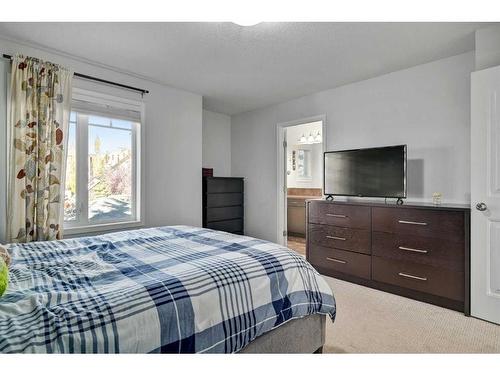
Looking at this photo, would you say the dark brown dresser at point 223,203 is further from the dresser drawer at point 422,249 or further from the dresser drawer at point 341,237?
the dresser drawer at point 422,249

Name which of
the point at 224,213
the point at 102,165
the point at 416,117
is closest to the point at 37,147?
the point at 102,165

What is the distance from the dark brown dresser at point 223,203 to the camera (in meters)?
4.26

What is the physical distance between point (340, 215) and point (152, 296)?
2.59 metres

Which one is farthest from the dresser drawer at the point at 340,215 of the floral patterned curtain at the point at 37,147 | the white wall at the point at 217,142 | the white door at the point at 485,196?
the floral patterned curtain at the point at 37,147

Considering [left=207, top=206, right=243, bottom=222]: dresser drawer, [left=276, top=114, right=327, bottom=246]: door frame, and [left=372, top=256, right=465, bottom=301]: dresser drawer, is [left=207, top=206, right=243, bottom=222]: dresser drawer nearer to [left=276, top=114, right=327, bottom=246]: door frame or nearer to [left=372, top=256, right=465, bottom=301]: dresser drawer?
[left=276, top=114, right=327, bottom=246]: door frame

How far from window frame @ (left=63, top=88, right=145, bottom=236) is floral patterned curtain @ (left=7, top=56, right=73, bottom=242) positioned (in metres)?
0.24

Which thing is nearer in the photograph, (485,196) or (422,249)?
(485,196)

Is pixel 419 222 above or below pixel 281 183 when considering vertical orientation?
below

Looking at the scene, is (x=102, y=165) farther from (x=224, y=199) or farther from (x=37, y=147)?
(x=224, y=199)

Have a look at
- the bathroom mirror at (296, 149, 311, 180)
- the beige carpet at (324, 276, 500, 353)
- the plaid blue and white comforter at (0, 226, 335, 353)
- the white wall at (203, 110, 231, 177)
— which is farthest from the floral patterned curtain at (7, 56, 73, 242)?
the bathroom mirror at (296, 149, 311, 180)

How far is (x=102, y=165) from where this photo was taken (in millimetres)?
3105

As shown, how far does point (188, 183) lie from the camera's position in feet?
12.7

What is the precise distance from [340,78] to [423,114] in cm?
102
